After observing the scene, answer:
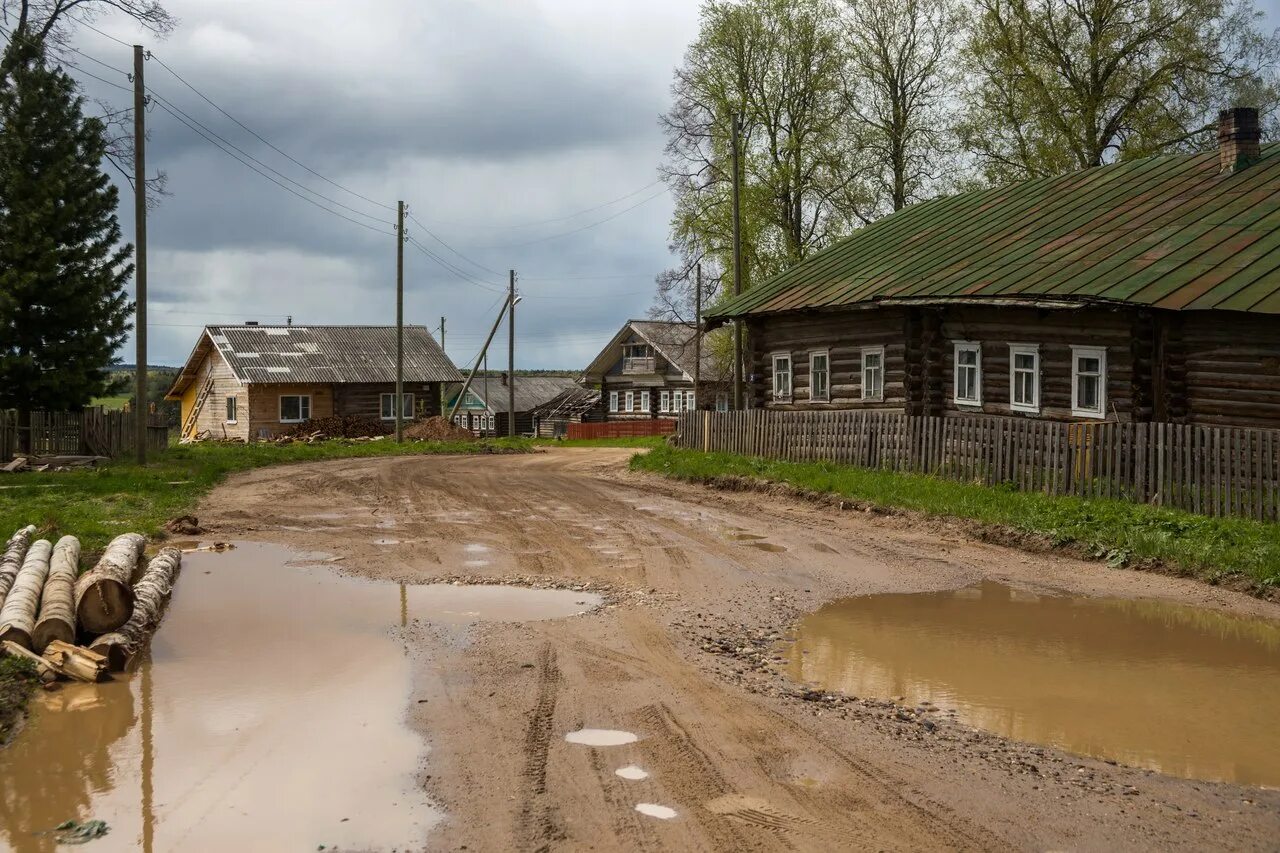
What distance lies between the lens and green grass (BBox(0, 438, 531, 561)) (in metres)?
13.7

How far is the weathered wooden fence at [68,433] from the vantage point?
25.4 m

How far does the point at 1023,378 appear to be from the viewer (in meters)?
20.6

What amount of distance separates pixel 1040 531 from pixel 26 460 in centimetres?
2109

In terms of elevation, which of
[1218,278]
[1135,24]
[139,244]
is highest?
[1135,24]

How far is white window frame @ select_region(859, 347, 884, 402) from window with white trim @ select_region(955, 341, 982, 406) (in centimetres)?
193

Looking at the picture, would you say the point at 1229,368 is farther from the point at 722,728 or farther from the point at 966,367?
the point at 722,728

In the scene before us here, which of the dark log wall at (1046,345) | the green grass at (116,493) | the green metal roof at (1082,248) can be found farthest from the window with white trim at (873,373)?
the green grass at (116,493)

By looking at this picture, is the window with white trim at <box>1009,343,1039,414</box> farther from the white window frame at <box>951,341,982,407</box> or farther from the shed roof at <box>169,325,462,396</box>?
the shed roof at <box>169,325,462,396</box>

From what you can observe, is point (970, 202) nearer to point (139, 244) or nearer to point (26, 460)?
point (139, 244)

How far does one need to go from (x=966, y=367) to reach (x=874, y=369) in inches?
94.9

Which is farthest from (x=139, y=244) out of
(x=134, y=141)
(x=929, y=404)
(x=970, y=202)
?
(x=970, y=202)

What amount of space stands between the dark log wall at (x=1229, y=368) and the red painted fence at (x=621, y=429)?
121 feet

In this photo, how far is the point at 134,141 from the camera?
2430 centimetres

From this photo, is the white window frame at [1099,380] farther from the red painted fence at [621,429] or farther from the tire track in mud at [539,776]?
the red painted fence at [621,429]
